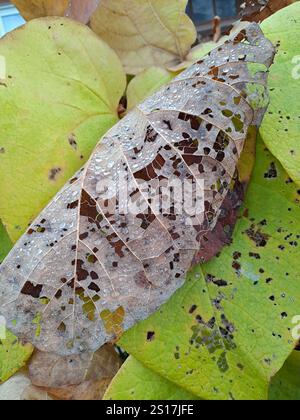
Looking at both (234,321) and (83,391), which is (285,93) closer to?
(234,321)

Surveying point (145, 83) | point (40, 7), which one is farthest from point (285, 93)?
point (40, 7)

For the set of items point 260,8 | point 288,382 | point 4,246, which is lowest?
point 288,382

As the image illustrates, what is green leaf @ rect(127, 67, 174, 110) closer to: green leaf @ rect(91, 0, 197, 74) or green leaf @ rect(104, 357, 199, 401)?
green leaf @ rect(91, 0, 197, 74)

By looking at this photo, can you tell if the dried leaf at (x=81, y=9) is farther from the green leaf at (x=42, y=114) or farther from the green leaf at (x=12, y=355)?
the green leaf at (x=12, y=355)

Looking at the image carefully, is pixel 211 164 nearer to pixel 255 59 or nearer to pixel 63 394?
pixel 255 59

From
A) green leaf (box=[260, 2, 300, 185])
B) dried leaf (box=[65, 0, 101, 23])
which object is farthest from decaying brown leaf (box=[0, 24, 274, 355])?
dried leaf (box=[65, 0, 101, 23])

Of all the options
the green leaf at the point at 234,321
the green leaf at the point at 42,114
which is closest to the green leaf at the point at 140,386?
the green leaf at the point at 234,321

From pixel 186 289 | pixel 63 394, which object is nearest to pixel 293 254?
pixel 186 289
